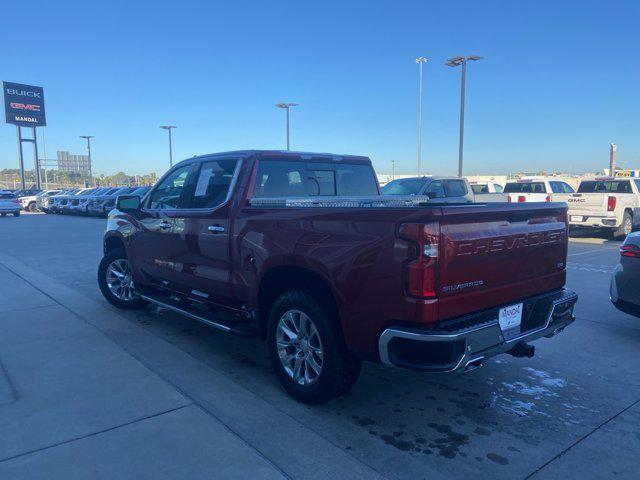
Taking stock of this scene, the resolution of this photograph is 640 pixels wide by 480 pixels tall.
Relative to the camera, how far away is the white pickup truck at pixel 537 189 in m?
16.5

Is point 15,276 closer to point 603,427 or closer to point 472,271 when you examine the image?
point 472,271

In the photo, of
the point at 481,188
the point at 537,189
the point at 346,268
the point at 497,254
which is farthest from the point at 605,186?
the point at 346,268

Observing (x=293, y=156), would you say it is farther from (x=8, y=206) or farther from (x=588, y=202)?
(x=8, y=206)

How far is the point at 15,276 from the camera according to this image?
28.4 ft

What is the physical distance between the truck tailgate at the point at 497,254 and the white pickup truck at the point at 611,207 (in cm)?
1144

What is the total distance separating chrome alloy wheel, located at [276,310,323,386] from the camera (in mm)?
3586

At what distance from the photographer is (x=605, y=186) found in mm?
15203

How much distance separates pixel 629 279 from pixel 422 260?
135 inches

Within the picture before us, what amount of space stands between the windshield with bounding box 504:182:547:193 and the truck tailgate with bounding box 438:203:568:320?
15.3 metres

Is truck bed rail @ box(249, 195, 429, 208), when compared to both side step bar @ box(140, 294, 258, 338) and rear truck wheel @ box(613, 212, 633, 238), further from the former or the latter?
rear truck wheel @ box(613, 212, 633, 238)

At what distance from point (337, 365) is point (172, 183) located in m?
2.97

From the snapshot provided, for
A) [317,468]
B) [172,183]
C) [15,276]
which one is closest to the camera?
[317,468]

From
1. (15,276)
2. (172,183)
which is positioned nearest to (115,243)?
(172,183)

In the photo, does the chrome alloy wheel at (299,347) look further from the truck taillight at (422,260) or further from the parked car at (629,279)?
the parked car at (629,279)
